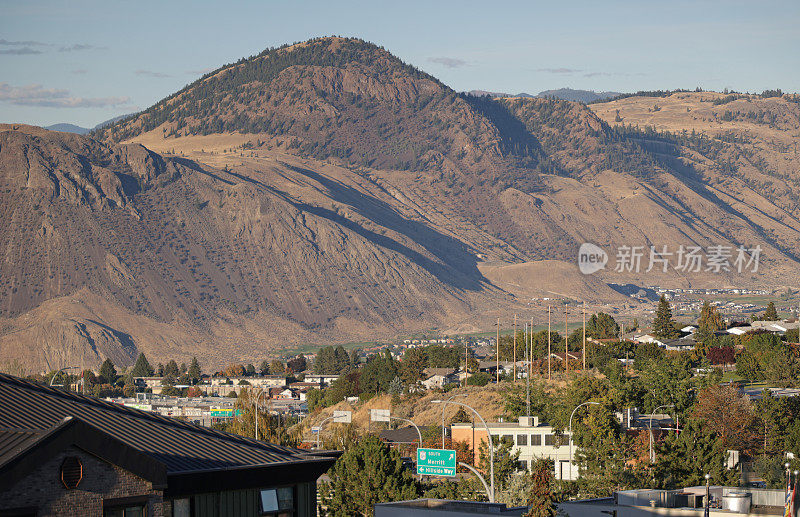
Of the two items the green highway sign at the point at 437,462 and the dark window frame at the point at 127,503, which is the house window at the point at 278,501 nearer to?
the dark window frame at the point at 127,503

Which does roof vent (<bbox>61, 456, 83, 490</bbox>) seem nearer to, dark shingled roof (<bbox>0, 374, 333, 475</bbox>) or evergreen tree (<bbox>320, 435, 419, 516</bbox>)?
dark shingled roof (<bbox>0, 374, 333, 475</bbox>)

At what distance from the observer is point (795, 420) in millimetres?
107062

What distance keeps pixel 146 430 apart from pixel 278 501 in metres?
3.13

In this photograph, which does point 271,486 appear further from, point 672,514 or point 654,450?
point 654,450

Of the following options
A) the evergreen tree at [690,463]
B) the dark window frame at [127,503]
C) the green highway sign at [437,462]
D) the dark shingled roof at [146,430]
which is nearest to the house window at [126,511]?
the dark window frame at [127,503]

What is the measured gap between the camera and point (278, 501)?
26.2 m

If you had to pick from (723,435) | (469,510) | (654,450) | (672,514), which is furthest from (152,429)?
(723,435)

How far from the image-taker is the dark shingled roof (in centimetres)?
2392

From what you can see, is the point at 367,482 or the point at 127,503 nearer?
the point at 127,503

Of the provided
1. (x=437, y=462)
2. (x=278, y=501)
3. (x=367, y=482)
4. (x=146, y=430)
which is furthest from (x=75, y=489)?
(x=367, y=482)

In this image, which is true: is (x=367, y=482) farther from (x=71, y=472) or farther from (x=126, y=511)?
(x=71, y=472)

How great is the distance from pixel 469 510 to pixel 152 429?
18115 millimetres

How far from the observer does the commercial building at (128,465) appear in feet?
68.5

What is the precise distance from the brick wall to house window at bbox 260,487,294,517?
384 centimetres
